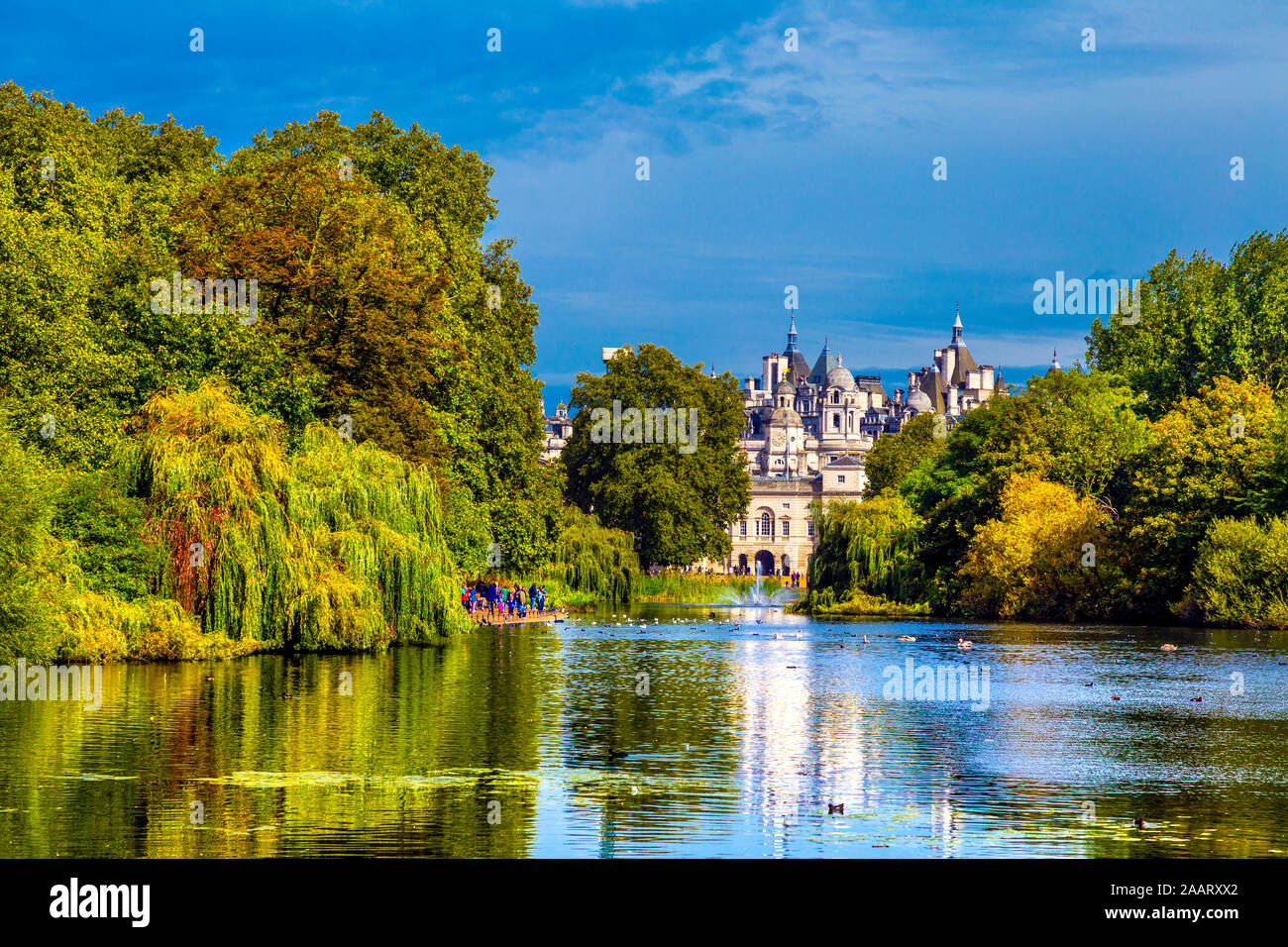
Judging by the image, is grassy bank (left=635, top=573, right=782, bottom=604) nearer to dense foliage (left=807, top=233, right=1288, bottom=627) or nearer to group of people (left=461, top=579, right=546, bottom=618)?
dense foliage (left=807, top=233, right=1288, bottom=627)

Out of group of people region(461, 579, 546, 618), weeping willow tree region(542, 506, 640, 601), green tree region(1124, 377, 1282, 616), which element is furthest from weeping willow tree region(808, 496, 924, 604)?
group of people region(461, 579, 546, 618)

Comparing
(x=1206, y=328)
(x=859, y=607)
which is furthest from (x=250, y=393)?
(x=1206, y=328)

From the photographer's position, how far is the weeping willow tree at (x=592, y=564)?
61.9 metres

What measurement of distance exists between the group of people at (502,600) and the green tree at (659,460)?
31.1 m

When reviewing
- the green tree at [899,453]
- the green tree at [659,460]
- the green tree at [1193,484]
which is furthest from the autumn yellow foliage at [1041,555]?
the green tree at [899,453]

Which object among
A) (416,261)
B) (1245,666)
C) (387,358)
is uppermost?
(416,261)

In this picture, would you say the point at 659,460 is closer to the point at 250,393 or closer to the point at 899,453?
the point at 899,453

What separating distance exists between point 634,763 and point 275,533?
1336cm

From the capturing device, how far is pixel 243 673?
24.2m

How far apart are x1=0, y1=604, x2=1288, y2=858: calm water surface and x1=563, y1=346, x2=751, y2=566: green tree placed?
55472mm

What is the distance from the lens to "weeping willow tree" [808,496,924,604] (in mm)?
59094
